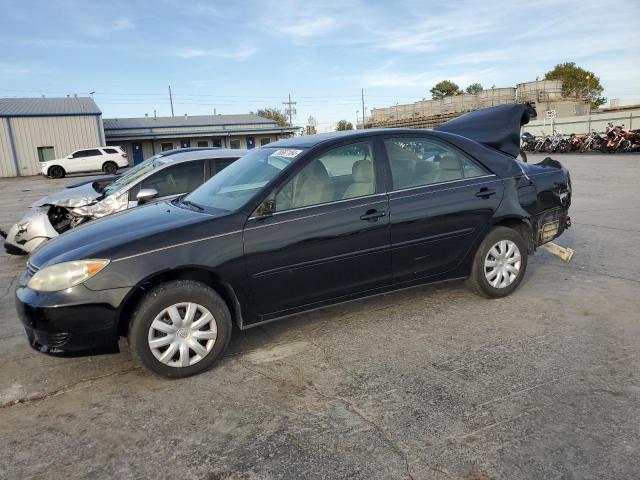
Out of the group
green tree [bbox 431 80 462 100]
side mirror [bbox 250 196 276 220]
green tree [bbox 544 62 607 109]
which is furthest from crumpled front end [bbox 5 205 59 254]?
green tree [bbox 431 80 462 100]

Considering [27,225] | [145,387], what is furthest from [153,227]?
[27,225]

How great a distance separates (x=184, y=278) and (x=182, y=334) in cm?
38

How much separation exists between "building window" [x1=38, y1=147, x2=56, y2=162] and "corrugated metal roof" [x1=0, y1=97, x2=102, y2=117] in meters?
2.40

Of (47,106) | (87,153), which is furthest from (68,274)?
(47,106)

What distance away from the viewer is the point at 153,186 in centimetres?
639

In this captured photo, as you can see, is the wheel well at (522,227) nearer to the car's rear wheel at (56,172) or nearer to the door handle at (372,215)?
the door handle at (372,215)

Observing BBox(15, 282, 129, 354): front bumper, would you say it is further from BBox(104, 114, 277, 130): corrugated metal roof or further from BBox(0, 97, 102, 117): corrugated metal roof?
BBox(104, 114, 277, 130): corrugated metal roof

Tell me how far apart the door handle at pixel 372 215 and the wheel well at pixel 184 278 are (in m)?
1.18

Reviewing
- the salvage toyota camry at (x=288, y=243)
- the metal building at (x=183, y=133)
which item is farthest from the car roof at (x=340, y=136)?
the metal building at (x=183, y=133)

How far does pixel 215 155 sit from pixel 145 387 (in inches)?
163

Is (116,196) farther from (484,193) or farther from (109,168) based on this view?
(109,168)

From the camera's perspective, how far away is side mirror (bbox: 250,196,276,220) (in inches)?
140

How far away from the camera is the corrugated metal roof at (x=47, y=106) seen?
3462 centimetres

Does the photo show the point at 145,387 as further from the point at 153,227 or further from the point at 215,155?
the point at 215,155
